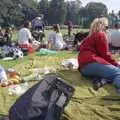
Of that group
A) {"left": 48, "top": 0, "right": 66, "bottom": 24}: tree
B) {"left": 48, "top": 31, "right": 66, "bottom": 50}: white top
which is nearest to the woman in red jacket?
{"left": 48, "top": 31, "right": 66, "bottom": 50}: white top

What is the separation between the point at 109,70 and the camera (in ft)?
26.0

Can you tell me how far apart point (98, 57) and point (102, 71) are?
0.37 m

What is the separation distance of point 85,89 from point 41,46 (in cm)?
868

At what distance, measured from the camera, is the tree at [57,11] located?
77175 mm

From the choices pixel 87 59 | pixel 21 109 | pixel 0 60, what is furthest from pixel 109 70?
pixel 0 60

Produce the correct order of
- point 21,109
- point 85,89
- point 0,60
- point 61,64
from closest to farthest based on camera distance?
point 21,109, point 85,89, point 61,64, point 0,60

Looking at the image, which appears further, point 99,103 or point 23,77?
point 23,77

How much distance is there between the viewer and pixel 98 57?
8.26m

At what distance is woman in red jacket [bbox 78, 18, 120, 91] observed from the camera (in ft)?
26.2

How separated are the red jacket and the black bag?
2.51 metres

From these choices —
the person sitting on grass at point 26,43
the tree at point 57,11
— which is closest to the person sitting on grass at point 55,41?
the person sitting on grass at point 26,43

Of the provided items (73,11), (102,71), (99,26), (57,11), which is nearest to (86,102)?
(102,71)

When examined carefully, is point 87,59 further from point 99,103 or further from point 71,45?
point 71,45

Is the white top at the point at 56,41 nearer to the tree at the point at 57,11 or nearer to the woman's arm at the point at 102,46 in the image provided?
the woman's arm at the point at 102,46
